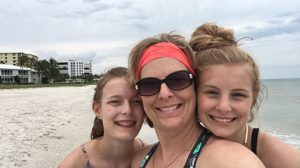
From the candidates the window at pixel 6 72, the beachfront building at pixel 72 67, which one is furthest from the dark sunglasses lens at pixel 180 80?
the beachfront building at pixel 72 67

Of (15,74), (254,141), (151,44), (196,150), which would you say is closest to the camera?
(196,150)

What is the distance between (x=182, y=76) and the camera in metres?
2.14

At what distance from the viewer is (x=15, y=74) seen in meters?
106

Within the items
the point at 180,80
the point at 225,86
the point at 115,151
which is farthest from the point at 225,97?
the point at 115,151

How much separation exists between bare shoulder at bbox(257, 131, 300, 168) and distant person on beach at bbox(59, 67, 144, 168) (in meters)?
1.01

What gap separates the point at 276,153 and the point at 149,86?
0.97m

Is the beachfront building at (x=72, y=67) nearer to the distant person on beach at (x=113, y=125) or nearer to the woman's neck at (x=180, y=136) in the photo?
the distant person on beach at (x=113, y=125)

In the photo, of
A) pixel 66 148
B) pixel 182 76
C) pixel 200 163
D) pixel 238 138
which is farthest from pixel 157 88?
pixel 66 148

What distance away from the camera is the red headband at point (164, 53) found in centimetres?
221

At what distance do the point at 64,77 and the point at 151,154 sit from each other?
439 feet

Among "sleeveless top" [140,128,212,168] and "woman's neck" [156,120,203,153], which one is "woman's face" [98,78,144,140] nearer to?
"woman's neck" [156,120,203,153]

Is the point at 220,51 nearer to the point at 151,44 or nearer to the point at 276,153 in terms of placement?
the point at 151,44

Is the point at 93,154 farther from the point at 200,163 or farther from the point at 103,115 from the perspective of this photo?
the point at 200,163

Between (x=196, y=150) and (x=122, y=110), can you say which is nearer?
(x=196, y=150)
